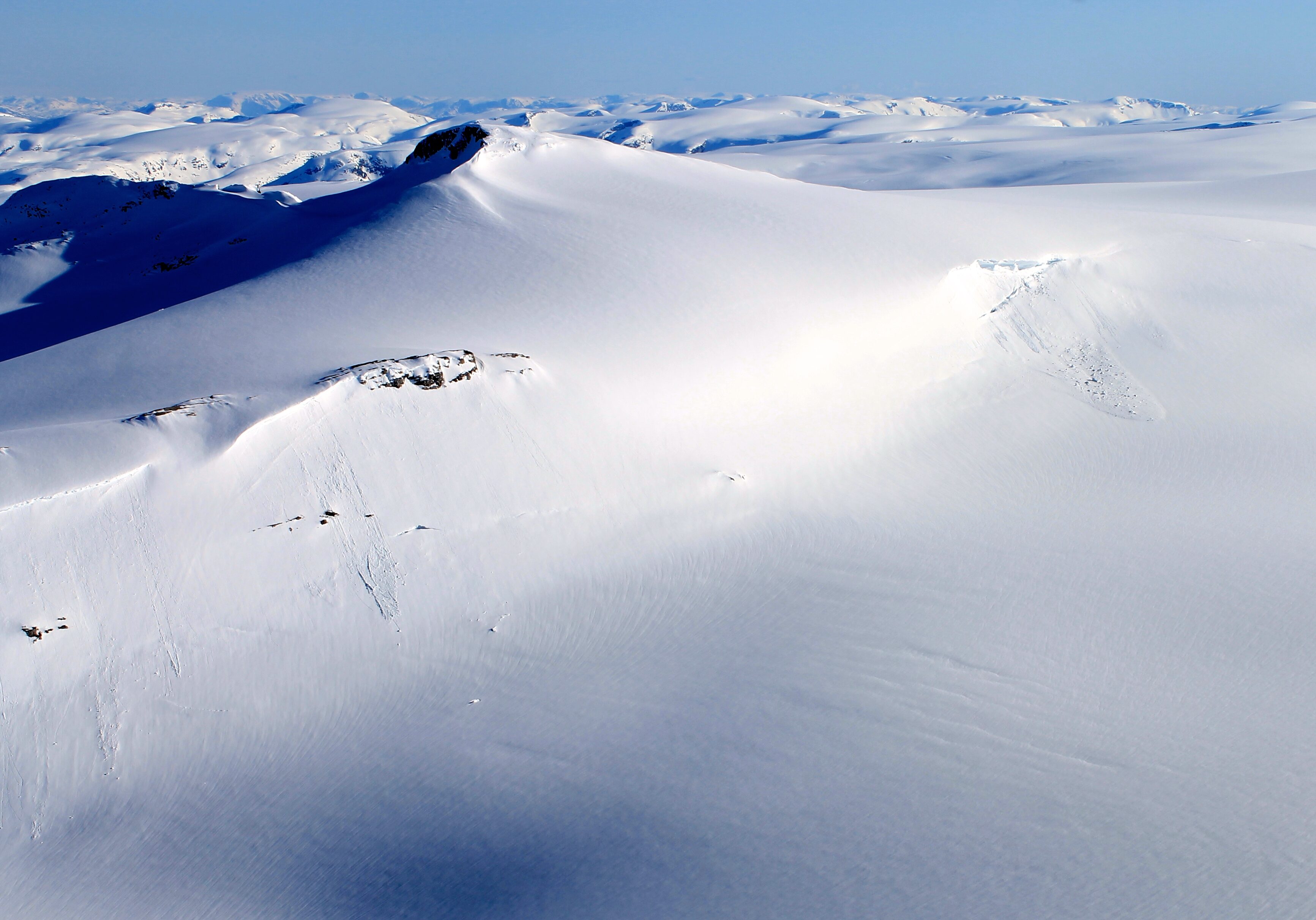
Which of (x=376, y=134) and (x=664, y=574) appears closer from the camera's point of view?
(x=664, y=574)

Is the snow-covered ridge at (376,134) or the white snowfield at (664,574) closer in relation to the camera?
the white snowfield at (664,574)

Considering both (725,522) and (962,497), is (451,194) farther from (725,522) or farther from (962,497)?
(962,497)

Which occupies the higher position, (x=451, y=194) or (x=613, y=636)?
(x=451, y=194)

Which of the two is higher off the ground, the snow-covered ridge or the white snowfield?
the snow-covered ridge

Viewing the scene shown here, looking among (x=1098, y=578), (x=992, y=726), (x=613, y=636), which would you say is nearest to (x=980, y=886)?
(x=992, y=726)

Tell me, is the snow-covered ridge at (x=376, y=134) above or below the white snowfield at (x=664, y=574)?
above

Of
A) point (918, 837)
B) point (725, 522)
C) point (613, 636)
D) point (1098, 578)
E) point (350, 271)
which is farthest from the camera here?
point (350, 271)

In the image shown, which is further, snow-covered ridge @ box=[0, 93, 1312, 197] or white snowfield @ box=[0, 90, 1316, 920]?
snow-covered ridge @ box=[0, 93, 1312, 197]

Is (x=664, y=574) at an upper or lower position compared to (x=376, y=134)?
lower
